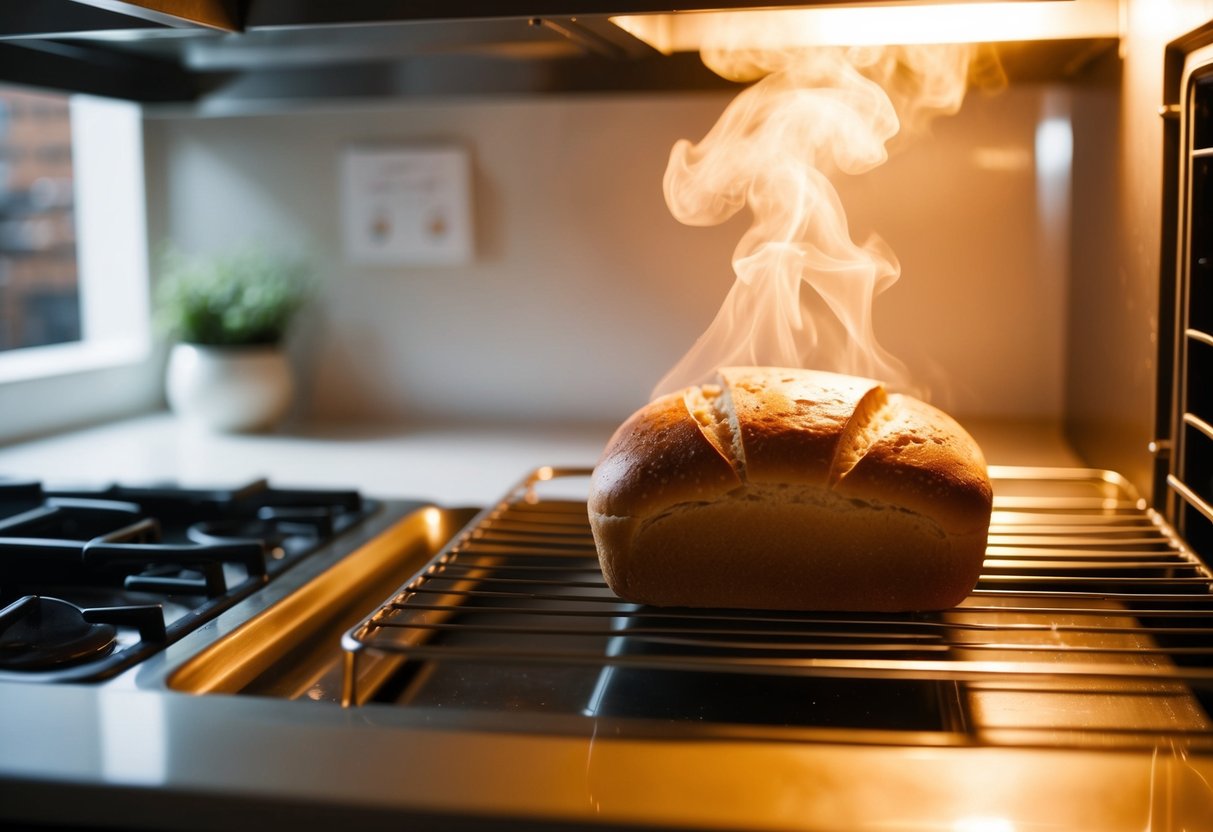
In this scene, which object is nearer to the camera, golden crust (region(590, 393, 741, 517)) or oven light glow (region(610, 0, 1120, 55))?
golden crust (region(590, 393, 741, 517))

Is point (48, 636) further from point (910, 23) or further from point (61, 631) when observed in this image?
point (910, 23)

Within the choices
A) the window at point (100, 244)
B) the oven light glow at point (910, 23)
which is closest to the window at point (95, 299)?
the window at point (100, 244)

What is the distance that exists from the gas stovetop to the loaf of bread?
308mm

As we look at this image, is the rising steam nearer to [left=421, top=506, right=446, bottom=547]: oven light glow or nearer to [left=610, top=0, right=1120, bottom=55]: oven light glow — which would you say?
[left=610, top=0, right=1120, bottom=55]: oven light glow

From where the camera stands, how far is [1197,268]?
0.87 metres

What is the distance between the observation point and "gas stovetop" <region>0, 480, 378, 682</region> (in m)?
0.74

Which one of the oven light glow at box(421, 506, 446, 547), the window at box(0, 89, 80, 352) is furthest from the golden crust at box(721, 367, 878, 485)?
the window at box(0, 89, 80, 352)

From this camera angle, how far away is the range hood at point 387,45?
2.87ft

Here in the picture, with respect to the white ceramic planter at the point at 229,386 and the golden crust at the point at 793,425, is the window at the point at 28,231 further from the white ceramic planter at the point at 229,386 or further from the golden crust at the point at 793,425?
the golden crust at the point at 793,425

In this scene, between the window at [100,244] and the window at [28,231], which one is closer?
the window at [100,244]

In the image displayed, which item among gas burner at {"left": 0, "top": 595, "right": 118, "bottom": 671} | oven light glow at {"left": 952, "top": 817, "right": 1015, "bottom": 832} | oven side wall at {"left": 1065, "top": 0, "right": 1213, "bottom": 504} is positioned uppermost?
oven side wall at {"left": 1065, "top": 0, "right": 1213, "bottom": 504}

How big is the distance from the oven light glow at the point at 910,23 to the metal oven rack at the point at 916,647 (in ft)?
1.31

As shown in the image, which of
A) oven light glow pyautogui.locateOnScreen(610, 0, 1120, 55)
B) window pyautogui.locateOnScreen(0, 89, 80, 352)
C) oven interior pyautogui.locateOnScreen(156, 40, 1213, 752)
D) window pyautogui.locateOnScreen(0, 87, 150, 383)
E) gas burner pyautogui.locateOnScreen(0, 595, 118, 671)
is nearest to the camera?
oven interior pyautogui.locateOnScreen(156, 40, 1213, 752)

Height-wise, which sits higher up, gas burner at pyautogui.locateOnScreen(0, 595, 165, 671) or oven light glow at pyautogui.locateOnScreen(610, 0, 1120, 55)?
oven light glow at pyautogui.locateOnScreen(610, 0, 1120, 55)
